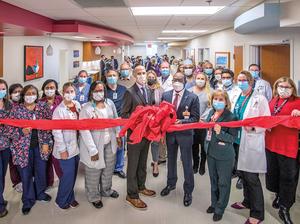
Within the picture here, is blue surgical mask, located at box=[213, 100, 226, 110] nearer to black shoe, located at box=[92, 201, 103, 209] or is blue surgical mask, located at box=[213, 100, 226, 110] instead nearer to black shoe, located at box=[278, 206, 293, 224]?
black shoe, located at box=[278, 206, 293, 224]

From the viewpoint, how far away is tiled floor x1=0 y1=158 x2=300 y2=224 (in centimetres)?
332

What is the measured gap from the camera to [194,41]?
55.8ft

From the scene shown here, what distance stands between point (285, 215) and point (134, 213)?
5.44 feet

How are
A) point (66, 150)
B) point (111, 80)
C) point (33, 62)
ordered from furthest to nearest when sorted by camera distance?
1. point (33, 62)
2. point (111, 80)
3. point (66, 150)

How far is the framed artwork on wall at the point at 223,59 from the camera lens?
9.88m

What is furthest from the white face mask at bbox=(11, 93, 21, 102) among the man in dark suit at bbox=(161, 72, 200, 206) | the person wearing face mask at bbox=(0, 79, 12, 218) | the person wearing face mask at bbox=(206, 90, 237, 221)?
the person wearing face mask at bbox=(206, 90, 237, 221)

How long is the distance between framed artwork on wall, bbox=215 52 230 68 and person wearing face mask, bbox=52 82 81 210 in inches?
278

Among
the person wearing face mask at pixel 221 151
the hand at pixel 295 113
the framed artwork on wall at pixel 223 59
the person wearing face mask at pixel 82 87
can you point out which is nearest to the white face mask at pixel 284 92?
the hand at pixel 295 113

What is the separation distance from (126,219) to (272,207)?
5.77 ft

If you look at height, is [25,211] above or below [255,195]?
below

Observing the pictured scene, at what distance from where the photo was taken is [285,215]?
10.7 ft

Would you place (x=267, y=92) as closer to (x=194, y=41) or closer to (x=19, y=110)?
(x=19, y=110)

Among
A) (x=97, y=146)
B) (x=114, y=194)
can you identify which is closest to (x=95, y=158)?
(x=97, y=146)

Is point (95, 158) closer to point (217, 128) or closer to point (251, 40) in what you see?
point (217, 128)
